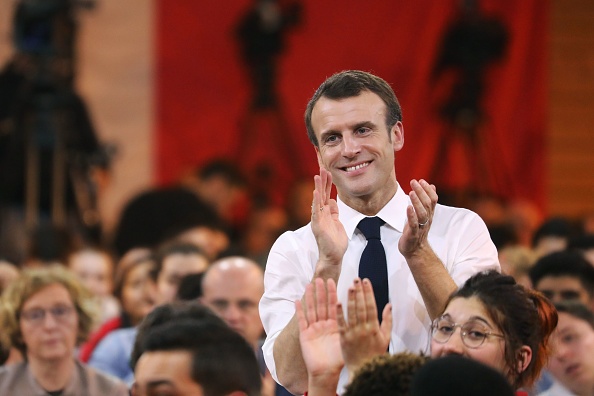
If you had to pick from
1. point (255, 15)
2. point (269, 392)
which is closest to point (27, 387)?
point (269, 392)

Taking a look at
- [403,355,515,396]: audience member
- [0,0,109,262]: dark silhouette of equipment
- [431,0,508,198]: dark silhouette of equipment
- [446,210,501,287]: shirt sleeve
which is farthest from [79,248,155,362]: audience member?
[431,0,508,198]: dark silhouette of equipment

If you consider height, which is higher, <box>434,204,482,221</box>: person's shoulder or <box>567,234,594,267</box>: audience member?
<box>434,204,482,221</box>: person's shoulder

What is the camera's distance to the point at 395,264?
125 inches

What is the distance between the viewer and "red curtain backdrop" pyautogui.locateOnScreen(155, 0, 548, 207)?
32.2 feet

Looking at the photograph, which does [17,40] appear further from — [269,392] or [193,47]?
[269,392]

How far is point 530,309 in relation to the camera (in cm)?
300

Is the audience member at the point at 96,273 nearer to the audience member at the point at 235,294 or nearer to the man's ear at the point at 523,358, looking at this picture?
the audience member at the point at 235,294

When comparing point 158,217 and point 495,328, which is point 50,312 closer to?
point 495,328

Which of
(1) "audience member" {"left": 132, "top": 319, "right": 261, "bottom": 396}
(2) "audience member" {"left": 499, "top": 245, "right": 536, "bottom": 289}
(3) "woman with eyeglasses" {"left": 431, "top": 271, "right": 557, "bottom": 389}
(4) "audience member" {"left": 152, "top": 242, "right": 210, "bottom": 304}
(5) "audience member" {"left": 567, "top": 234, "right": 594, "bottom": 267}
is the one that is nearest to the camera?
(1) "audience member" {"left": 132, "top": 319, "right": 261, "bottom": 396}

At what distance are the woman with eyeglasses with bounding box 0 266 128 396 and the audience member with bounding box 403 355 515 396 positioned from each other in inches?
86.1

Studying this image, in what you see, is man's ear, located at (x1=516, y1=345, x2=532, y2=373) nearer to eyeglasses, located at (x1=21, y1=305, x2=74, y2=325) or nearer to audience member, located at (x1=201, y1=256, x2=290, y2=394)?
audience member, located at (x1=201, y1=256, x2=290, y2=394)

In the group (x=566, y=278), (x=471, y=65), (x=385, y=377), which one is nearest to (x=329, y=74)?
(x=471, y=65)

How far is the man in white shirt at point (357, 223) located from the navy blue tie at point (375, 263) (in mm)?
23

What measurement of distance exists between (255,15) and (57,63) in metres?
1.97
